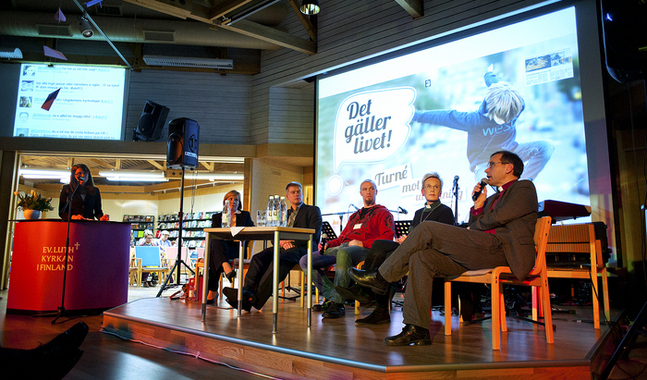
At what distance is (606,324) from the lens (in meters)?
2.99

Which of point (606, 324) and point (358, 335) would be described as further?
point (606, 324)

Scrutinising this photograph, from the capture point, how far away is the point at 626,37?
9.35 ft

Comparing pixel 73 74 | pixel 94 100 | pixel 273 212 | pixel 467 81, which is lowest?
pixel 273 212

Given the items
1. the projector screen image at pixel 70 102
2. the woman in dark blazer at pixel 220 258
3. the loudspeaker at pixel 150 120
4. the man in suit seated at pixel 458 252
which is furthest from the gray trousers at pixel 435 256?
A: the projector screen image at pixel 70 102

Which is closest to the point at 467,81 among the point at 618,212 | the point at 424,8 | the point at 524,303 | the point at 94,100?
the point at 424,8

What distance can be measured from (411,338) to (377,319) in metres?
0.70

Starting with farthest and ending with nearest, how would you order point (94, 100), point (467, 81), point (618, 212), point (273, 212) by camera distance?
point (94, 100) → point (467, 81) → point (618, 212) → point (273, 212)

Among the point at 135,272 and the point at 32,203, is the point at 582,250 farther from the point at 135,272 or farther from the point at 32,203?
the point at 135,272

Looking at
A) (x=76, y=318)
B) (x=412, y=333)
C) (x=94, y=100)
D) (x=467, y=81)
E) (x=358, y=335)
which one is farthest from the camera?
(x=94, y=100)

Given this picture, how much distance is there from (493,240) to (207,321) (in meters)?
1.93

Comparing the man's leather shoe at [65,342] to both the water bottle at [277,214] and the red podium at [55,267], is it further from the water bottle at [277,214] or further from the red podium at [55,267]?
the red podium at [55,267]

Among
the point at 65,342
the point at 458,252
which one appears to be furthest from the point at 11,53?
the point at 458,252

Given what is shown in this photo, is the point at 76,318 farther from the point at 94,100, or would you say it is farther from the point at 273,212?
the point at 94,100

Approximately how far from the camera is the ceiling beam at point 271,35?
6.53m
